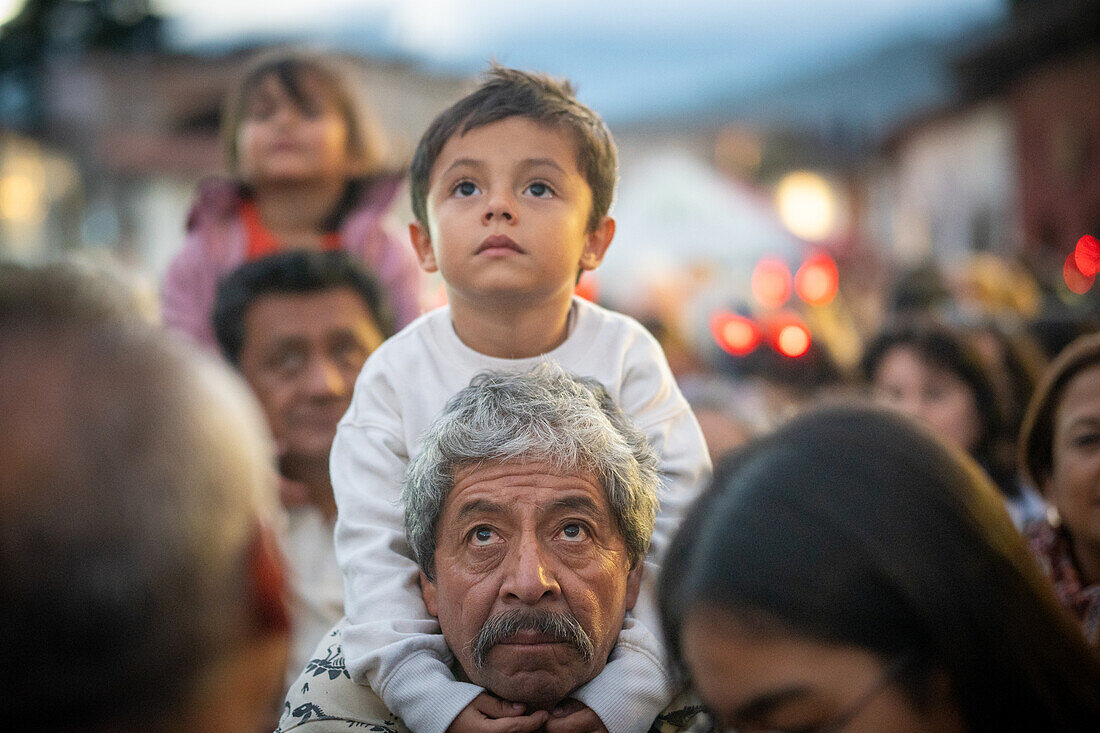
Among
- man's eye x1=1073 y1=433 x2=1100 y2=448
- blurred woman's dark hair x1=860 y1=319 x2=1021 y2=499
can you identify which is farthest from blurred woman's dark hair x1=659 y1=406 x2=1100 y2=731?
blurred woman's dark hair x1=860 y1=319 x2=1021 y2=499

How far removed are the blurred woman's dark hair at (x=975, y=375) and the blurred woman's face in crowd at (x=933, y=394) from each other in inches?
0.7

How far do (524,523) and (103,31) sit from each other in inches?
1520

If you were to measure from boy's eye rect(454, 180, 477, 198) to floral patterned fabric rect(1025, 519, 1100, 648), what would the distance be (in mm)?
1845

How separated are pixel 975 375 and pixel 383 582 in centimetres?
317

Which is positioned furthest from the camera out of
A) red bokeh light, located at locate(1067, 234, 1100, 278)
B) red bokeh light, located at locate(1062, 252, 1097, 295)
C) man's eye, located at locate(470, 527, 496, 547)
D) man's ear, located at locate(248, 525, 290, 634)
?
red bokeh light, located at locate(1067, 234, 1100, 278)

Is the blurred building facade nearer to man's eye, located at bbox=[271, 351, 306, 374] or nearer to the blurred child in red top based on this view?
the blurred child in red top

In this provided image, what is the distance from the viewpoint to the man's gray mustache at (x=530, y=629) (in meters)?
2.07

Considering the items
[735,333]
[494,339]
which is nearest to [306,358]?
[494,339]

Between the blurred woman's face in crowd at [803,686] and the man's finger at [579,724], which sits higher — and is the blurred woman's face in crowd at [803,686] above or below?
above

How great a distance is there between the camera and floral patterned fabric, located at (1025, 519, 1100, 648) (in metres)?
2.74

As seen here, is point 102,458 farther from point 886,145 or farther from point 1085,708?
point 886,145

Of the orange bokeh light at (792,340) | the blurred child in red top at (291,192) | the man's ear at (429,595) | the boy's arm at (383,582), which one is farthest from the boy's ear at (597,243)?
the orange bokeh light at (792,340)

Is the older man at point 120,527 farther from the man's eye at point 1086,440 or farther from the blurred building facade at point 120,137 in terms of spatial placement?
the blurred building facade at point 120,137

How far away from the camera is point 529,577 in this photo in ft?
6.75
